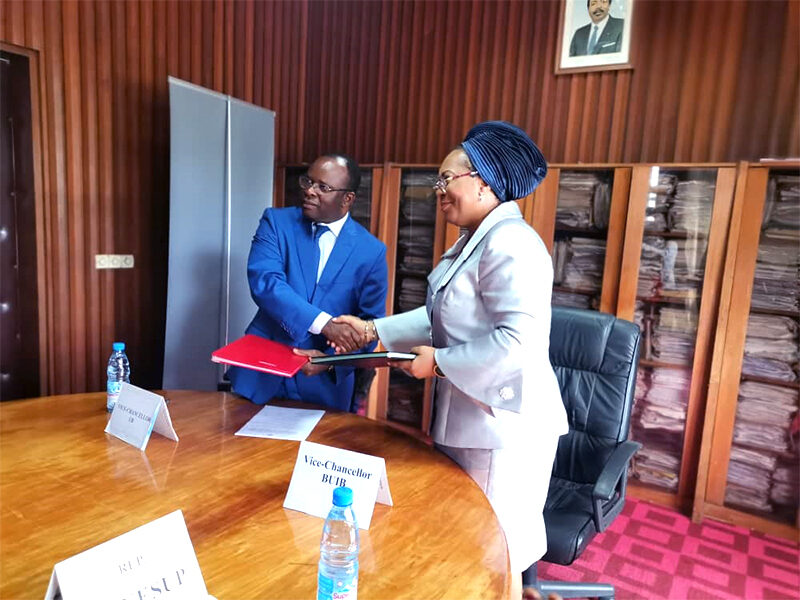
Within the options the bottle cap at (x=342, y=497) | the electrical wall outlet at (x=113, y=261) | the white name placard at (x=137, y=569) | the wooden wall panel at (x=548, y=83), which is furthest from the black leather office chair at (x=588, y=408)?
the electrical wall outlet at (x=113, y=261)

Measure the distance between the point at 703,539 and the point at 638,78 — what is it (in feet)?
8.36

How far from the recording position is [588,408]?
75.9 inches

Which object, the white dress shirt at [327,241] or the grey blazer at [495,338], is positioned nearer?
the grey blazer at [495,338]

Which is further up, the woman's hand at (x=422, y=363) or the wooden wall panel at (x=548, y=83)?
the wooden wall panel at (x=548, y=83)

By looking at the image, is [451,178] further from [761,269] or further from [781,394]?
[781,394]

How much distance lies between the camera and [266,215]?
209 centimetres

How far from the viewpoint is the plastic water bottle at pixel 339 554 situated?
81 cm

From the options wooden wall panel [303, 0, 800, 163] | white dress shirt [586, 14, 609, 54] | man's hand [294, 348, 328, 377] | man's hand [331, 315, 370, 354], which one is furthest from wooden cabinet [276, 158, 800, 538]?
man's hand [294, 348, 328, 377]

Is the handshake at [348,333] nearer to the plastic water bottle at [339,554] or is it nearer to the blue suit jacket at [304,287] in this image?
the blue suit jacket at [304,287]

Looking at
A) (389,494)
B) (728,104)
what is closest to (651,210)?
(728,104)

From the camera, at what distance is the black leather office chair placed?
1.84m

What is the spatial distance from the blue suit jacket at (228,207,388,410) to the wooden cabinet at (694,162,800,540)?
186 cm

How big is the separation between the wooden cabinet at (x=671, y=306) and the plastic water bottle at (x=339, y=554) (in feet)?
8.10

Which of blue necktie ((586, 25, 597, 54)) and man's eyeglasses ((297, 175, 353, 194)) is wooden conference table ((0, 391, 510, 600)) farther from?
blue necktie ((586, 25, 597, 54))
